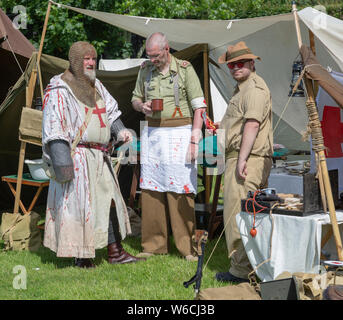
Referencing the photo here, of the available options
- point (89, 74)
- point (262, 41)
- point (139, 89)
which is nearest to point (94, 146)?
point (89, 74)

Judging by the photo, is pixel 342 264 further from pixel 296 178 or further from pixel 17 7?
pixel 17 7

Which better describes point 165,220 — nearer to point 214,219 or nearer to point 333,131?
point 214,219

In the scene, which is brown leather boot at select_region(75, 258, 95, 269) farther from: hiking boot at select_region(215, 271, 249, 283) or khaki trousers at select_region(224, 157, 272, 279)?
khaki trousers at select_region(224, 157, 272, 279)

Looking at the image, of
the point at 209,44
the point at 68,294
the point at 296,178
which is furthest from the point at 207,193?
the point at 68,294

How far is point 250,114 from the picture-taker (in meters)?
3.67

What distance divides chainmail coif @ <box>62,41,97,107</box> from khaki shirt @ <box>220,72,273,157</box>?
1122 mm

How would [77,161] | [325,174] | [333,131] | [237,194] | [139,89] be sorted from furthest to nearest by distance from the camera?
1. [139,89]
2. [77,161]
3. [333,131]
4. [237,194]
5. [325,174]

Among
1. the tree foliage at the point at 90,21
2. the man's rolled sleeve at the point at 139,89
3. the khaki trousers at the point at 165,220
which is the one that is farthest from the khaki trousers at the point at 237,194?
the tree foliage at the point at 90,21

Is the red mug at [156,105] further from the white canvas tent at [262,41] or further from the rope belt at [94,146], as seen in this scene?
the white canvas tent at [262,41]

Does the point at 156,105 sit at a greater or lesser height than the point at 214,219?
greater

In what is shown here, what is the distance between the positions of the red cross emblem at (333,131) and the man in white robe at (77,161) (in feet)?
5.44

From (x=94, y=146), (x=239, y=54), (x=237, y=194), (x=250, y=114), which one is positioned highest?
(x=239, y=54)

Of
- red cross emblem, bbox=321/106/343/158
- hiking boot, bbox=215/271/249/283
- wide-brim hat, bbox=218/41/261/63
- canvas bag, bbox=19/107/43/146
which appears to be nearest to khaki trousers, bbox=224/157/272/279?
hiking boot, bbox=215/271/249/283

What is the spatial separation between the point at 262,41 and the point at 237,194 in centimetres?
260
